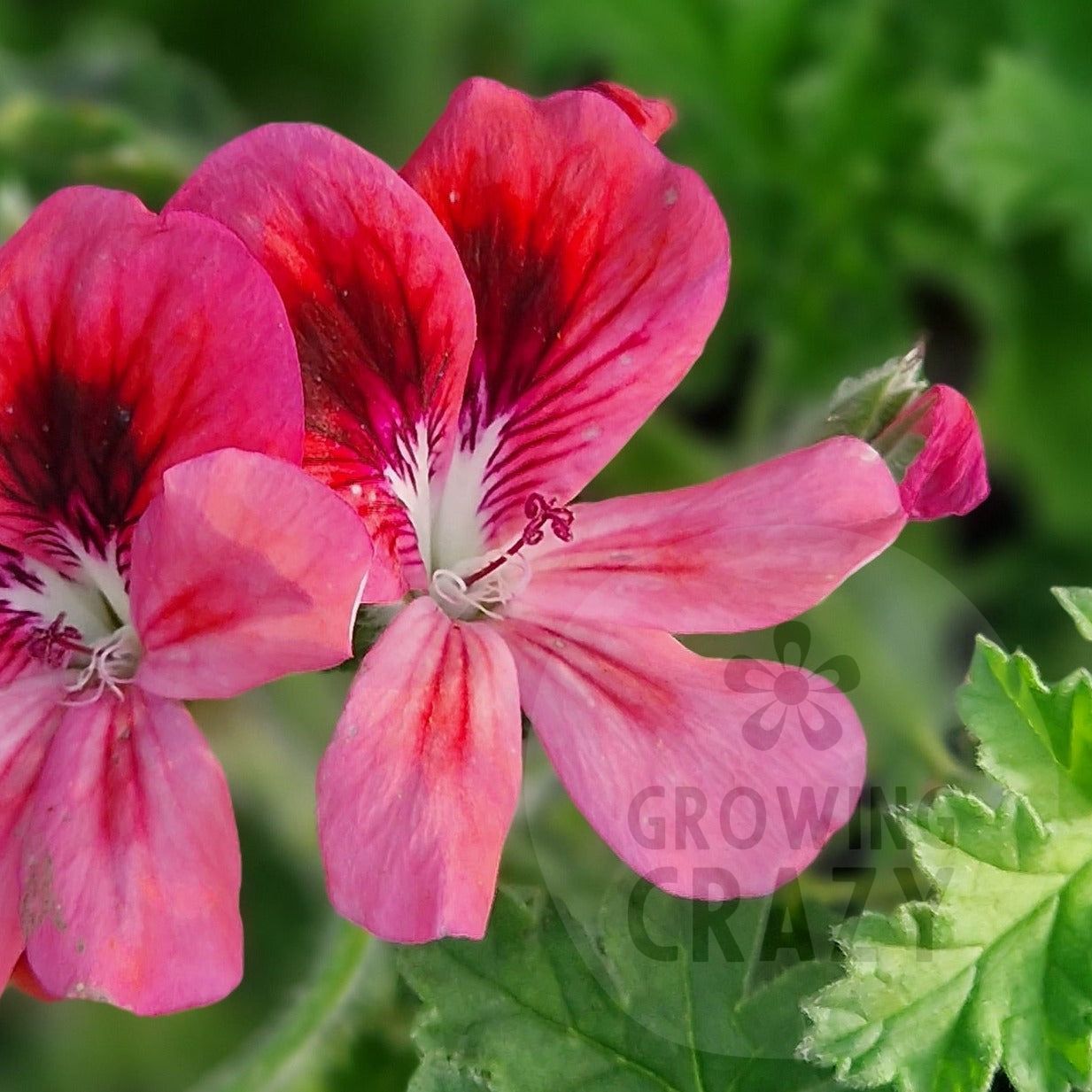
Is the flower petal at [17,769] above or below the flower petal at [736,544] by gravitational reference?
below

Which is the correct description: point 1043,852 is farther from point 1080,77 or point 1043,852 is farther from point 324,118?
point 324,118

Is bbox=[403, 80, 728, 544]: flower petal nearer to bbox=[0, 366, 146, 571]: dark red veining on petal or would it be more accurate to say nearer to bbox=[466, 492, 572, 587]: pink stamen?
bbox=[466, 492, 572, 587]: pink stamen

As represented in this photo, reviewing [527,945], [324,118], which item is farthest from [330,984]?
[324,118]

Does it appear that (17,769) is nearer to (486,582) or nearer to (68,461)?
(68,461)

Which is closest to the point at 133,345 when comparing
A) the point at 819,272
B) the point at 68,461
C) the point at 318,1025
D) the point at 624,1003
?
the point at 68,461

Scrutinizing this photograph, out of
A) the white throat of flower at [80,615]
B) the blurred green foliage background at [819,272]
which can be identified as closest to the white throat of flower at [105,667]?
the white throat of flower at [80,615]

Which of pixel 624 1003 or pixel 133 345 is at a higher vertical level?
pixel 133 345

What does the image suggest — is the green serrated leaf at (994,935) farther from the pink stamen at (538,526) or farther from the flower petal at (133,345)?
the flower petal at (133,345)

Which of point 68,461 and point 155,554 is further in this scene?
point 68,461
